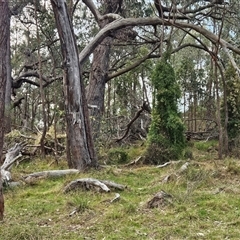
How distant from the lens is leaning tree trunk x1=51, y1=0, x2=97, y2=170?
777cm

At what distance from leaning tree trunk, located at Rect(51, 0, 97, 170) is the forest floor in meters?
0.75

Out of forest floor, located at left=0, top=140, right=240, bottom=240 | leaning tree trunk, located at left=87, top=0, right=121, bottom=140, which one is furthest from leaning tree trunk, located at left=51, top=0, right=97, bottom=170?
leaning tree trunk, located at left=87, top=0, right=121, bottom=140

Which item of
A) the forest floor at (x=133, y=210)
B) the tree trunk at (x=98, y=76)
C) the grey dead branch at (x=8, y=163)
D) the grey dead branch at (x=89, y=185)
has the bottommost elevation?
the forest floor at (x=133, y=210)

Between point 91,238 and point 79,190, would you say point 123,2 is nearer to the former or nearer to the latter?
point 79,190

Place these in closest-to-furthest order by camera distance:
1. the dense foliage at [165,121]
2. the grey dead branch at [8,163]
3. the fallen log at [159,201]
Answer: the fallen log at [159,201]
the grey dead branch at [8,163]
the dense foliage at [165,121]

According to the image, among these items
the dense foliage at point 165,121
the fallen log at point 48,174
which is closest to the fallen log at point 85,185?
the fallen log at point 48,174

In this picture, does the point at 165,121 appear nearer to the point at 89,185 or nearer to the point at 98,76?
the point at 98,76

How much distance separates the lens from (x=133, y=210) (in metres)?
4.95

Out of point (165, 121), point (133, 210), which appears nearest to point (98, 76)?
point (165, 121)

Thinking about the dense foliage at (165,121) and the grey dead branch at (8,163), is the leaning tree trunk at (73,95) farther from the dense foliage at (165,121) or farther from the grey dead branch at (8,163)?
the dense foliage at (165,121)

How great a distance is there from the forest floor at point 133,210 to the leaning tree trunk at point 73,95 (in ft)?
2.44

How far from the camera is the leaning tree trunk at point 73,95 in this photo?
306 inches

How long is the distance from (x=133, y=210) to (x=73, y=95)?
3462 millimetres

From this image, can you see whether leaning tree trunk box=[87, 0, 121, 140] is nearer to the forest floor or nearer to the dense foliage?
the dense foliage
